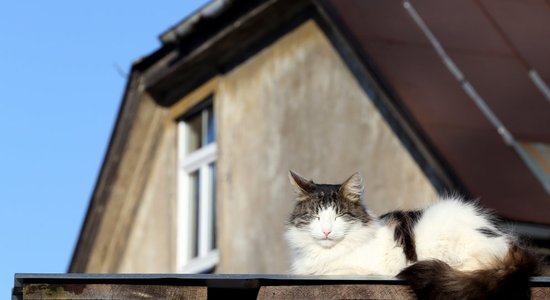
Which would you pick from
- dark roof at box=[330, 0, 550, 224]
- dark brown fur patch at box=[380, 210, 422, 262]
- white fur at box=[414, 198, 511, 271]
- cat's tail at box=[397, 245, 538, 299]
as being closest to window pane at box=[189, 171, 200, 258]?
dark roof at box=[330, 0, 550, 224]

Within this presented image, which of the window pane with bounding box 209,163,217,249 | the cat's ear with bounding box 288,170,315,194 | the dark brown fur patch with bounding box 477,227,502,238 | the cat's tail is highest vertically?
the window pane with bounding box 209,163,217,249

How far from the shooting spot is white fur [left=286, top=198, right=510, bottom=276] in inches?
212

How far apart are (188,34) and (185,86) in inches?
43.5

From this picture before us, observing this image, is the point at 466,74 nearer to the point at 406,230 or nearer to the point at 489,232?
the point at 406,230

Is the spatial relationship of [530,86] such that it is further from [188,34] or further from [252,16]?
[188,34]

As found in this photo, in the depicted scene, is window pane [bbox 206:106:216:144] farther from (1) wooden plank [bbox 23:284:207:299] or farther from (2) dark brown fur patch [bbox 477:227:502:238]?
(1) wooden plank [bbox 23:284:207:299]

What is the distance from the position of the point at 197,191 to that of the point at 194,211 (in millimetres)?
225

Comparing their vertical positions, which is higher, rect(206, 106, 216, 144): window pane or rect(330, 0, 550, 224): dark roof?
rect(206, 106, 216, 144): window pane

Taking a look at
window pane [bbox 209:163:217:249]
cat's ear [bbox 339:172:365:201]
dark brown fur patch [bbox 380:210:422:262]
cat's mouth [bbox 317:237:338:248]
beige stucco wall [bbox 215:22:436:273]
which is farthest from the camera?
window pane [bbox 209:163:217:249]

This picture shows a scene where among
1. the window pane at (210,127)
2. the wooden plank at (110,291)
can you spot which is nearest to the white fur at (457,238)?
the wooden plank at (110,291)

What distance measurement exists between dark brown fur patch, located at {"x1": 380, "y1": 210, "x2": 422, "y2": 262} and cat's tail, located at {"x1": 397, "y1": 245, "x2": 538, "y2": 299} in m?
0.69

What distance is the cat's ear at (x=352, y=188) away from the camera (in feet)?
20.4

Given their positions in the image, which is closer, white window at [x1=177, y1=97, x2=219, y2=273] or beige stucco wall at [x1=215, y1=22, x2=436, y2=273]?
beige stucco wall at [x1=215, y1=22, x2=436, y2=273]

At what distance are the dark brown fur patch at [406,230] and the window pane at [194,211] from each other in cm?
808
